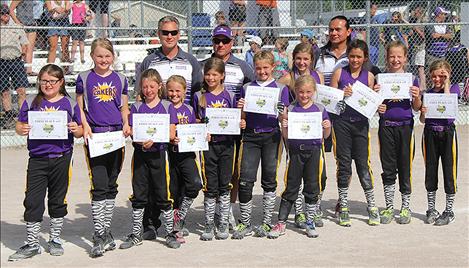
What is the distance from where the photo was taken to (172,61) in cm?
751

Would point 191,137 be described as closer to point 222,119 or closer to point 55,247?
point 222,119

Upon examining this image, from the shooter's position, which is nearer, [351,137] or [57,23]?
[351,137]

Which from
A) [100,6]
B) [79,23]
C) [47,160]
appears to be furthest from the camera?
[100,6]

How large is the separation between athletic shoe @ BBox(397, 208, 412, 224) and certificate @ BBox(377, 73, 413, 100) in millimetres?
1187

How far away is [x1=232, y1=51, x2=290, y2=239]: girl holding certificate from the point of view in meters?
7.46

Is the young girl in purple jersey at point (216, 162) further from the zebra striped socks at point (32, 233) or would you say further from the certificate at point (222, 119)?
the zebra striped socks at point (32, 233)

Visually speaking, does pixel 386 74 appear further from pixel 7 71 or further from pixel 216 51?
pixel 7 71

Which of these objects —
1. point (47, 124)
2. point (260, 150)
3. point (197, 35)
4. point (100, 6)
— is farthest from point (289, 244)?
point (100, 6)

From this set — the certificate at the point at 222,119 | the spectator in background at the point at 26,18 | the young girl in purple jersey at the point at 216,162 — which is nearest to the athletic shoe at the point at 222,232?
the young girl in purple jersey at the point at 216,162

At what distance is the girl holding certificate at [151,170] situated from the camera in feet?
23.3

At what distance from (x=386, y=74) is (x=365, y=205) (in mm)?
1843

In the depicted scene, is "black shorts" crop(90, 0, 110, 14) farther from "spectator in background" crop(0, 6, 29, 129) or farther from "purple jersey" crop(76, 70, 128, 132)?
"purple jersey" crop(76, 70, 128, 132)

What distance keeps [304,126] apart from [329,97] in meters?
0.50

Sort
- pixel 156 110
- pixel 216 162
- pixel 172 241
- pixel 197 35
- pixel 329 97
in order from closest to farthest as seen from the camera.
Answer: pixel 156 110
pixel 172 241
pixel 216 162
pixel 329 97
pixel 197 35
